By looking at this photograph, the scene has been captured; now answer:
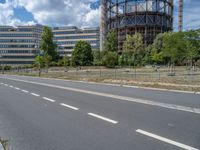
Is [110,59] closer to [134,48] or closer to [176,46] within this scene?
[134,48]

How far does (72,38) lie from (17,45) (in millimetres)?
31494

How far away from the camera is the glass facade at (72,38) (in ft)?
482

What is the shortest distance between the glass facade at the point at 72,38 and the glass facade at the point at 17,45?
1501cm

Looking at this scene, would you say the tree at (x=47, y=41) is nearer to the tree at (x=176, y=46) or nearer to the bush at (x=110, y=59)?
the bush at (x=110, y=59)

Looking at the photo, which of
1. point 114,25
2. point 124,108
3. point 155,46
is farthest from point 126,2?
point 124,108

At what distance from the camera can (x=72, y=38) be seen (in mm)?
149375

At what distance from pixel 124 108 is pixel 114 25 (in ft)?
352

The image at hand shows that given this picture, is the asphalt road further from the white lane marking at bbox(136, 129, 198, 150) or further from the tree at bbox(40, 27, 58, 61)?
the tree at bbox(40, 27, 58, 61)

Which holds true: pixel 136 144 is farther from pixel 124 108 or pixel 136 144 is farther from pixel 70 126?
pixel 124 108

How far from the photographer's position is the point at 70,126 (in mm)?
6773

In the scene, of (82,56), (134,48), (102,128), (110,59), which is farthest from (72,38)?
(102,128)

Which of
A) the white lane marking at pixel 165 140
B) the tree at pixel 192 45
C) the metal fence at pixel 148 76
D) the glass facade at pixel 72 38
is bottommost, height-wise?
the metal fence at pixel 148 76

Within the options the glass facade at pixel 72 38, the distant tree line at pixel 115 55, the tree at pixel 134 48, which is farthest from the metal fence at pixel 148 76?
the glass facade at pixel 72 38

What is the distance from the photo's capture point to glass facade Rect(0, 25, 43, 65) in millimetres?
143125
